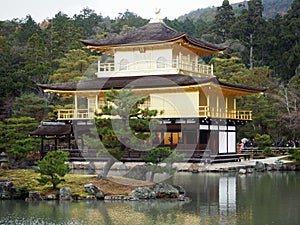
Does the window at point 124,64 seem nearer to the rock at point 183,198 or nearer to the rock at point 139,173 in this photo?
the rock at point 139,173

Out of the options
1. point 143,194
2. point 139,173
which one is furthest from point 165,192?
point 139,173

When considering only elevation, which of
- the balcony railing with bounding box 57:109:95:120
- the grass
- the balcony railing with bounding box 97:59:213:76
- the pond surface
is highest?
the balcony railing with bounding box 97:59:213:76

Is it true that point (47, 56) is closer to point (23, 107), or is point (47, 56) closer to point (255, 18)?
point (23, 107)

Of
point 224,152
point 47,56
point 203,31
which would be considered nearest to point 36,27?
point 47,56

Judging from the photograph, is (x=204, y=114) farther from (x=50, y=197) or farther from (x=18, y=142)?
(x=50, y=197)

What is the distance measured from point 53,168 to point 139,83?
13.1m

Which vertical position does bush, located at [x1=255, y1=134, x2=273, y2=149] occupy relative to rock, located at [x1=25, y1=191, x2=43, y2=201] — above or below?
above

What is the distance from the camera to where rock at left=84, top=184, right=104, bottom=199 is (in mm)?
17703

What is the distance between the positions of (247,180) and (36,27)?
124 ft


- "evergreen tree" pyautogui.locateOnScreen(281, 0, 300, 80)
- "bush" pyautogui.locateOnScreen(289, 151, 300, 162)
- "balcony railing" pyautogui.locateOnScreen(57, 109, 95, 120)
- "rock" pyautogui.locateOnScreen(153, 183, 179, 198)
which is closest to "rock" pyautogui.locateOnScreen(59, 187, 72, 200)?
"rock" pyautogui.locateOnScreen(153, 183, 179, 198)

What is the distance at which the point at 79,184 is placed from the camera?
61.9ft

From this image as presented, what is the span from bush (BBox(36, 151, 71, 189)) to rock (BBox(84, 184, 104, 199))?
851 millimetres

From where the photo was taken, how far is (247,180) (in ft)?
77.8

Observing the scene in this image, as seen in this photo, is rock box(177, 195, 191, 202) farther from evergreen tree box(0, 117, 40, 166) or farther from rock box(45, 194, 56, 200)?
evergreen tree box(0, 117, 40, 166)
